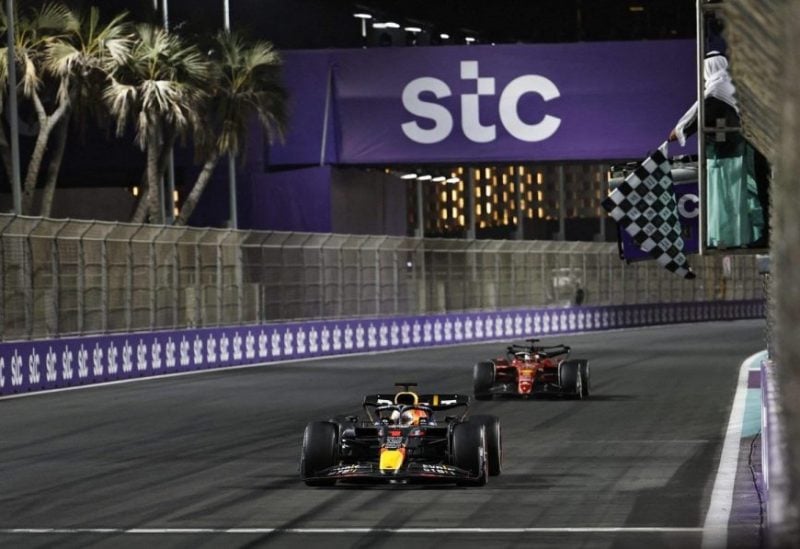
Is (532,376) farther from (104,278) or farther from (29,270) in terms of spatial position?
(104,278)

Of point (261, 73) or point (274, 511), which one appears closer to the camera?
point (274, 511)

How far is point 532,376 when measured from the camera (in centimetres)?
2336

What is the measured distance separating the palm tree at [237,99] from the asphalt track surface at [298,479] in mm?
19170

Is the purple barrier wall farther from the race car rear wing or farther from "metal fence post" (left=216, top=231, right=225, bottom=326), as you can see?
the race car rear wing

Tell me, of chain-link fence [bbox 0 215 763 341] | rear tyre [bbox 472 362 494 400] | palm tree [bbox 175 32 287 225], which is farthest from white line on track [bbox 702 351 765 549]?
palm tree [bbox 175 32 287 225]

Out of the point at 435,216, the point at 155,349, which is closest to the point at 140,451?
the point at 155,349

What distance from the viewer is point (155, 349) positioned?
108ft

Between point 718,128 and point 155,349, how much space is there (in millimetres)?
20093

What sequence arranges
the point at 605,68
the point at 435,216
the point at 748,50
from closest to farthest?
Answer: the point at 748,50
the point at 605,68
the point at 435,216

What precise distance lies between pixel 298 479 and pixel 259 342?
2423 centimetres

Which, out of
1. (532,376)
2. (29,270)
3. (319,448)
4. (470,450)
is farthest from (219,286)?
(470,450)

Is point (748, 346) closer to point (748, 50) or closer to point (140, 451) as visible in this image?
point (140, 451)

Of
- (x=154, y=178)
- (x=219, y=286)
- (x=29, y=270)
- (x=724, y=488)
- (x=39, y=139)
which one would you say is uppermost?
(x=39, y=139)

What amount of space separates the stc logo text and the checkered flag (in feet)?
94.2
